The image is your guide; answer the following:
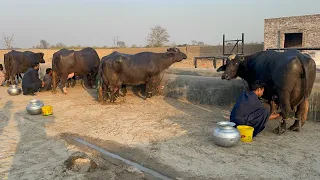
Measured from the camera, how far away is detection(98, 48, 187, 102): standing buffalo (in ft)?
28.8

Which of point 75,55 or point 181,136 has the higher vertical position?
point 75,55

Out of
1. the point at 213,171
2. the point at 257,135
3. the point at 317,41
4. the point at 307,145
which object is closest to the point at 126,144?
the point at 213,171

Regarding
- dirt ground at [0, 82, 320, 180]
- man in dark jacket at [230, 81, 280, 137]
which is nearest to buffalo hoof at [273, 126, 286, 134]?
dirt ground at [0, 82, 320, 180]

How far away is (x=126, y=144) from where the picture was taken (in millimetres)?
5188

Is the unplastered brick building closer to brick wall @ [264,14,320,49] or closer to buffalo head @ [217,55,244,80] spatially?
brick wall @ [264,14,320,49]

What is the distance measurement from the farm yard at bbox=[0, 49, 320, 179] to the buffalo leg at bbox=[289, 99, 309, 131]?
151 millimetres

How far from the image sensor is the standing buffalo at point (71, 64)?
10.8 meters

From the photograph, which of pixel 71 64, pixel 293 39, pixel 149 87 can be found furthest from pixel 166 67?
pixel 293 39

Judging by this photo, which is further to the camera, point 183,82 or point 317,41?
point 317,41

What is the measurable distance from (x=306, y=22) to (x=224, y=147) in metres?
18.9

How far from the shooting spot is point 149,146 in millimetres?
5035

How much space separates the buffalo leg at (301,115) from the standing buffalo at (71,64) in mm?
8138

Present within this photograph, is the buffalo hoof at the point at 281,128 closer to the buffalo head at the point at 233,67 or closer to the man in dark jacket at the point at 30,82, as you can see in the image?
the buffalo head at the point at 233,67

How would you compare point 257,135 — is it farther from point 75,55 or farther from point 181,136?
point 75,55
